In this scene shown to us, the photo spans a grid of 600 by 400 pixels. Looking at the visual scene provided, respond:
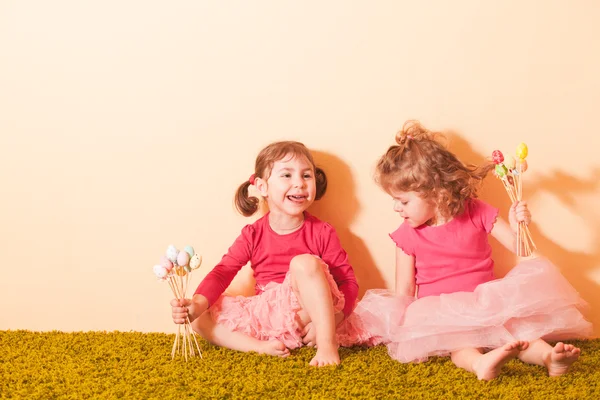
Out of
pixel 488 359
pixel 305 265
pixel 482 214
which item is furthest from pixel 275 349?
pixel 482 214

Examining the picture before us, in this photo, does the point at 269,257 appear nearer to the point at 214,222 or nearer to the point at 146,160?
the point at 214,222

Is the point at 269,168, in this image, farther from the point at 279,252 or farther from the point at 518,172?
the point at 518,172

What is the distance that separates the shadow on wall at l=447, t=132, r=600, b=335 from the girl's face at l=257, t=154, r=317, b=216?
441 millimetres

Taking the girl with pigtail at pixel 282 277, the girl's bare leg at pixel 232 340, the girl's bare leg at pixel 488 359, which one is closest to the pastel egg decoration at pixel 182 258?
the girl with pigtail at pixel 282 277

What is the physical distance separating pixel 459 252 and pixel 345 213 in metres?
0.37

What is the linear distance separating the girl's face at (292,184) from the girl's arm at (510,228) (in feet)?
1.75

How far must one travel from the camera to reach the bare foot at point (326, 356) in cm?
170

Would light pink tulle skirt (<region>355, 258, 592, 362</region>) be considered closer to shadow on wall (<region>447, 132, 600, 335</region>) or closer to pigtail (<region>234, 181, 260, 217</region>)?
shadow on wall (<region>447, 132, 600, 335</region>)

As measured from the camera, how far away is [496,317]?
165 cm

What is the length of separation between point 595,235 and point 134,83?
1.47 m

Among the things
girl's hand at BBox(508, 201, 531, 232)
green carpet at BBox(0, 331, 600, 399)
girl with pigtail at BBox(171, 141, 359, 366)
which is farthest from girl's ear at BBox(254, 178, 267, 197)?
girl's hand at BBox(508, 201, 531, 232)

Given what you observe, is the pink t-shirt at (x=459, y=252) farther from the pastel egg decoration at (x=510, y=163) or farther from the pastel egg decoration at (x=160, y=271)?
the pastel egg decoration at (x=160, y=271)

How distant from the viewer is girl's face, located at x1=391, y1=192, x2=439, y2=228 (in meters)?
1.86

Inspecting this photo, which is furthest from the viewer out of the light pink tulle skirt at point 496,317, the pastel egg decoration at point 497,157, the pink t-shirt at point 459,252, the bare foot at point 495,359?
the pink t-shirt at point 459,252
